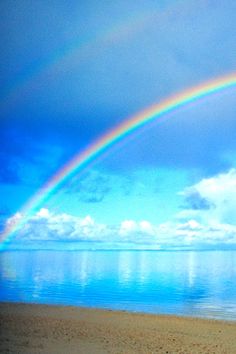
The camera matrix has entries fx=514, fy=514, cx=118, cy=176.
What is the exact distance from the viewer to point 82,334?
19.6 meters

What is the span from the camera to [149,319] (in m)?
25.6

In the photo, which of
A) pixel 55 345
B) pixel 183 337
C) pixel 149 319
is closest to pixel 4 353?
pixel 55 345

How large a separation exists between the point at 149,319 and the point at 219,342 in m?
6.56

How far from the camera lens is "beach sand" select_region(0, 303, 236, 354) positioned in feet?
55.3

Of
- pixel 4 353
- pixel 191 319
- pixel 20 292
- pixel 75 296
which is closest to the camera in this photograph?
pixel 4 353

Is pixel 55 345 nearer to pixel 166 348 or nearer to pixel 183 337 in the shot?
pixel 166 348

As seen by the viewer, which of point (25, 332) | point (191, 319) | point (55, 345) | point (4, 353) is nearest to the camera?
point (4, 353)

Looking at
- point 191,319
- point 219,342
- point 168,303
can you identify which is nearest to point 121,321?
point 191,319

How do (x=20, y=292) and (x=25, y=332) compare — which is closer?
(x=25, y=332)

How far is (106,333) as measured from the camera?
20359mm

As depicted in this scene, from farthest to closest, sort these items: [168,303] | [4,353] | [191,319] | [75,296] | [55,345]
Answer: [75,296] < [168,303] < [191,319] < [55,345] < [4,353]

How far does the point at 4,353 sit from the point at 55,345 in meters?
2.26

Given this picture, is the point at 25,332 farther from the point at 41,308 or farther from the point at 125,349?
the point at 41,308

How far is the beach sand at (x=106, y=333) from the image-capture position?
1686 cm
